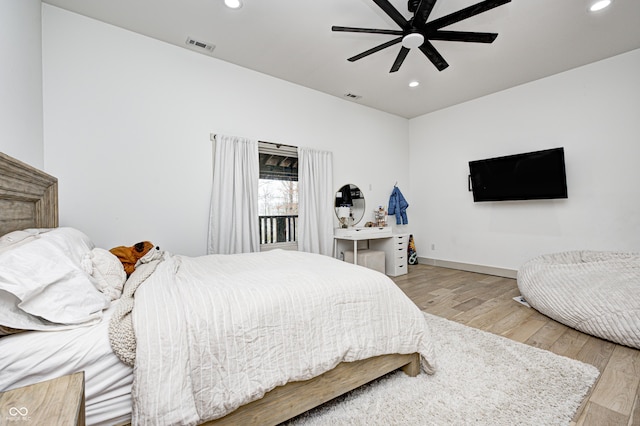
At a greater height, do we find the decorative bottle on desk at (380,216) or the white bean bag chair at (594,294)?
the decorative bottle on desk at (380,216)

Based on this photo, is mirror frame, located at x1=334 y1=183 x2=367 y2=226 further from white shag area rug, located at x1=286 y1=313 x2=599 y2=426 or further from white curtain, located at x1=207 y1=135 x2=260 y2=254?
white shag area rug, located at x1=286 y1=313 x2=599 y2=426

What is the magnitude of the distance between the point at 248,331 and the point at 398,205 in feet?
14.6

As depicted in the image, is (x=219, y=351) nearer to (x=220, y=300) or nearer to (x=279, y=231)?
(x=220, y=300)

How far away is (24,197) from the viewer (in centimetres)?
174

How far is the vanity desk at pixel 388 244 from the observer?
14.2 feet

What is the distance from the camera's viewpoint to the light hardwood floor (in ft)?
4.92

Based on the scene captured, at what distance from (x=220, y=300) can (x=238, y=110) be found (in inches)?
114

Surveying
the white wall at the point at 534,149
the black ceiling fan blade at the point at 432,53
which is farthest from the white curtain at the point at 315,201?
the white wall at the point at 534,149

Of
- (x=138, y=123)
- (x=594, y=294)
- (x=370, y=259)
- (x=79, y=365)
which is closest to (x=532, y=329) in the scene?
(x=594, y=294)

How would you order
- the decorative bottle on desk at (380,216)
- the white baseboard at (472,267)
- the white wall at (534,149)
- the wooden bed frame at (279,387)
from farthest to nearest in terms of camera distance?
the decorative bottle on desk at (380,216), the white baseboard at (472,267), the white wall at (534,149), the wooden bed frame at (279,387)

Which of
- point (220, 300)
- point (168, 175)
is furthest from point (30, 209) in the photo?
point (220, 300)

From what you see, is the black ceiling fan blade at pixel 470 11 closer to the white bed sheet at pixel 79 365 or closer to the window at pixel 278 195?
the window at pixel 278 195

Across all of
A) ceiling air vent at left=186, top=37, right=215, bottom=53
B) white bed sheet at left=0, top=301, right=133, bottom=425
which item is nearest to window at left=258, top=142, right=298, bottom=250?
ceiling air vent at left=186, top=37, right=215, bottom=53

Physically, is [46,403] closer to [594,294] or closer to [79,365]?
[79,365]
